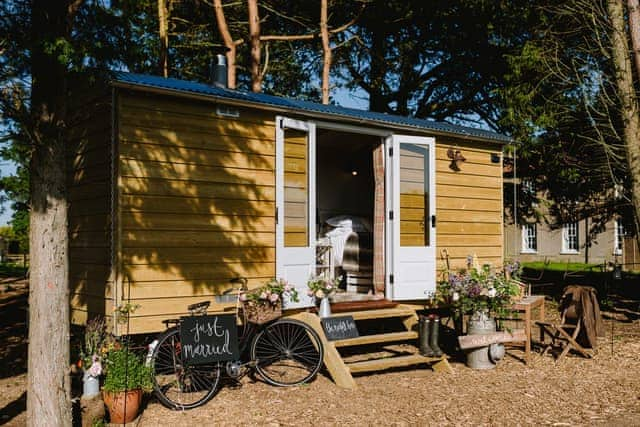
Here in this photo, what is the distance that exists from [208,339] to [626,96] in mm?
6627

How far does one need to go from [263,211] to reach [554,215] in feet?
25.4

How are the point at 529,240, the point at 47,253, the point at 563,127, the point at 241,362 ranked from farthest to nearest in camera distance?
the point at 529,240 < the point at 563,127 < the point at 241,362 < the point at 47,253

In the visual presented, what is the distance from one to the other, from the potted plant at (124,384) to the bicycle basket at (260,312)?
3.72ft

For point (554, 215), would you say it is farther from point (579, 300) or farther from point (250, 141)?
point (250, 141)

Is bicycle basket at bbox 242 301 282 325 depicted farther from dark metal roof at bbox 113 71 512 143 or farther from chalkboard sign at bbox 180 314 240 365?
dark metal roof at bbox 113 71 512 143

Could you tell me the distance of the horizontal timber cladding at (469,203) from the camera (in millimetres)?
7762

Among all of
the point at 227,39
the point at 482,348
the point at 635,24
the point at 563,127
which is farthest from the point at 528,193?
the point at 227,39

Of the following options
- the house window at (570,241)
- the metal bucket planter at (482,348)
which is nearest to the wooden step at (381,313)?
the metal bucket planter at (482,348)

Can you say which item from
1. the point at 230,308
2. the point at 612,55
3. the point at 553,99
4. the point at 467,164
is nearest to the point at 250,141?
the point at 230,308

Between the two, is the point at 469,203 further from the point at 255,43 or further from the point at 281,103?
the point at 255,43

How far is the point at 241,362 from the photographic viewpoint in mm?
6016

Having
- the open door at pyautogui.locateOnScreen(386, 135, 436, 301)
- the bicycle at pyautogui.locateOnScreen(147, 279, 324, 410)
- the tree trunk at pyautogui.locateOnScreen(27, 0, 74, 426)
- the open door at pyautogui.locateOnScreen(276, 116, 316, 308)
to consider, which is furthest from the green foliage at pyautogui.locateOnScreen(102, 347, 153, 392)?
the open door at pyautogui.locateOnScreen(386, 135, 436, 301)

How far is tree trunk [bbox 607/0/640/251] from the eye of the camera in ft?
27.5

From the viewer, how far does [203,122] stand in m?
5.95
